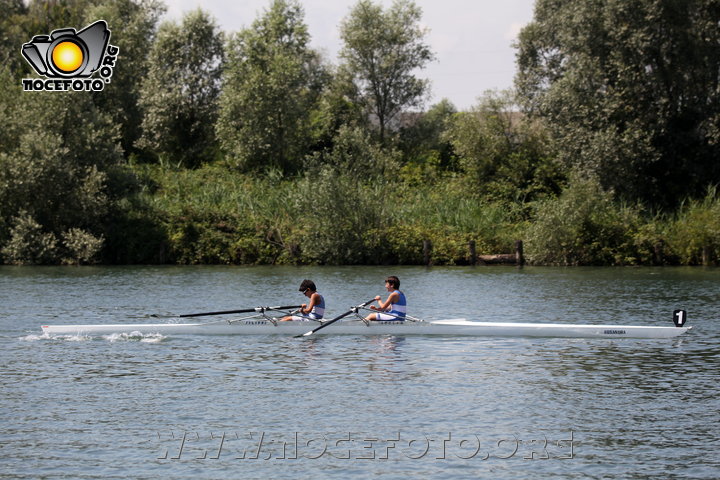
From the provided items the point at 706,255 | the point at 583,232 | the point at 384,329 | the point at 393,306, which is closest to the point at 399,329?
the point at 384,329

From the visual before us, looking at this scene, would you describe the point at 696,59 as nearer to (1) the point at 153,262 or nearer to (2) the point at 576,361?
(1) the point at 153,262

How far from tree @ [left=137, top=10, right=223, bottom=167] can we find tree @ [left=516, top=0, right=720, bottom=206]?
31.9m

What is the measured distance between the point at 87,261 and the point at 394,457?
4803 cm

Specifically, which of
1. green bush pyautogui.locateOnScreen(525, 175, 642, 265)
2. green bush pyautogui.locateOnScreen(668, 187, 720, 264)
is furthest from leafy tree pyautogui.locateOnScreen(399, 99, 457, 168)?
green bush pyautogui.locateOnScreen(668, 187, 720, 264)

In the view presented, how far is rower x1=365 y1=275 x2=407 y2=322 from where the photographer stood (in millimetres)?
26016

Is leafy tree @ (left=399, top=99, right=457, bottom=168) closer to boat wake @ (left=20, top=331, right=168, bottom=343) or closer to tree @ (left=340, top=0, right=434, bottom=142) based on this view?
tree @ (left=340, top=0, right=434, bottom=142)

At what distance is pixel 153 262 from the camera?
61844 millimetres

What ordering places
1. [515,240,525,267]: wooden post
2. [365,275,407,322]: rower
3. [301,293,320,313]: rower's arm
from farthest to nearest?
[515,240,525,267]: wooden post
[301,293,320,313]: rower's arm
[365,275,407,322]: rower

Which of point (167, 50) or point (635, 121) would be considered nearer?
point (635, 121)

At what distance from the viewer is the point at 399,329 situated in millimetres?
26438

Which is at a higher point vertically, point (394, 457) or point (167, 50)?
point (167, 50)

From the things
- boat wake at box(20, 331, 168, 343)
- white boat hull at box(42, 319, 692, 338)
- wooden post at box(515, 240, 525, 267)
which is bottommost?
boat wake at box(20, 331, 168, 343)

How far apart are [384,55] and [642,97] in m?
27.7

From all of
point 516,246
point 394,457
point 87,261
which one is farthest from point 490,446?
point 87,261
